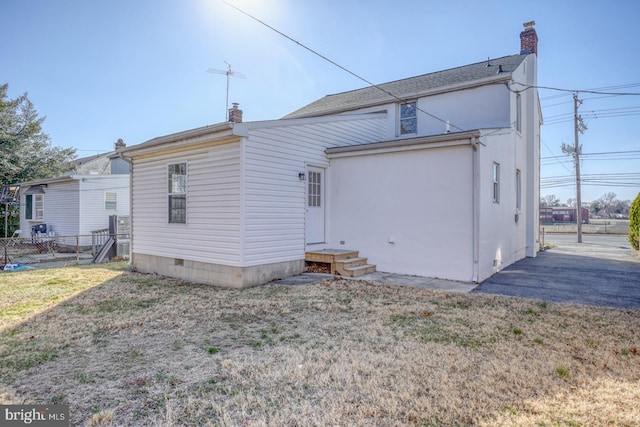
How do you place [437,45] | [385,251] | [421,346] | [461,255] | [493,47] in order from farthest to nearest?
1. [493,47]
2. [437,45]
3. [385,251]
4. [461,255]
5. [421,346]

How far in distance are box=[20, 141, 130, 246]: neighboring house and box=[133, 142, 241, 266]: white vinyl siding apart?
7.71m

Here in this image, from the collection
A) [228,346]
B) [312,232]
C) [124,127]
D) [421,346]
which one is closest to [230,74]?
[312,232]

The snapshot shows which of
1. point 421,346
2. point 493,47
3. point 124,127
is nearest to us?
point 421,346

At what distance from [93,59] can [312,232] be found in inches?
395

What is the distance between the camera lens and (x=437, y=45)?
1152cm

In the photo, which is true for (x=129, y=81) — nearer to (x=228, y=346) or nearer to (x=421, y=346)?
(x=228, y=346)

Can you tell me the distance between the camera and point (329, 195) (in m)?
9.27

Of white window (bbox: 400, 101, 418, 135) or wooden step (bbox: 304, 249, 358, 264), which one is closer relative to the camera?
wooden step (bbox: 304, 249, 358, 264)

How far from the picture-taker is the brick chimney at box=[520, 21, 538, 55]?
492 inches

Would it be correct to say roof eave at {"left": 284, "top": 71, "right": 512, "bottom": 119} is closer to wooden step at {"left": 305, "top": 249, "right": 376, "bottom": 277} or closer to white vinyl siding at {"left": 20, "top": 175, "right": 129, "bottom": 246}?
wooden step at {"left": 305, "top": 249, "right": 376, "bottom": 277}

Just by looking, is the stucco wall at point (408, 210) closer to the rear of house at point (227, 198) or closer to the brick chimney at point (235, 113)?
the rear of house at point (227, 198)

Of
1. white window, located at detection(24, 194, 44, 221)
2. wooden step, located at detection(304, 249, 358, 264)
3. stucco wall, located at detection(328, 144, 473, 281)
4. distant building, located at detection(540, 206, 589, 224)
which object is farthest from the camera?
distant building, located at detection(540, 206, 589, 224)

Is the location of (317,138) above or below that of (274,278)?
above

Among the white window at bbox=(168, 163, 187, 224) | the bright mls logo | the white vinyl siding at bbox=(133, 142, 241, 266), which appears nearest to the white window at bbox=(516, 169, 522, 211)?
the white vinyl siding at bbox=(133, 142, 241, 266)
